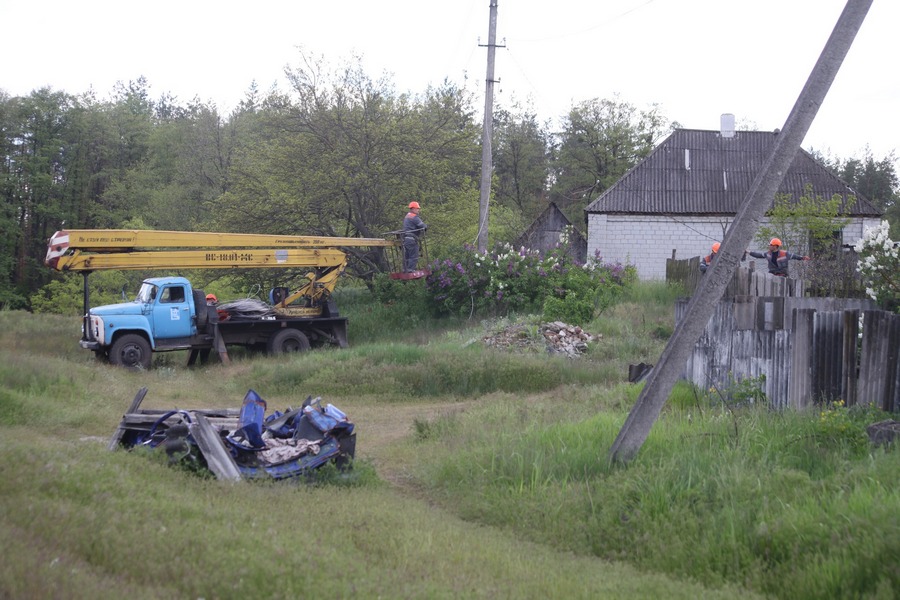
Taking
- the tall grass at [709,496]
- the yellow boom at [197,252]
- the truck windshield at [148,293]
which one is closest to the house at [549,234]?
the yellow boom at [197,252]

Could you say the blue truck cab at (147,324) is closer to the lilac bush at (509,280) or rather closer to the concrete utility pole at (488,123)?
the lilac bush at (509,280)

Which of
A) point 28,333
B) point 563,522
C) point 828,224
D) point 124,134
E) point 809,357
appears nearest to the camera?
point 563,522

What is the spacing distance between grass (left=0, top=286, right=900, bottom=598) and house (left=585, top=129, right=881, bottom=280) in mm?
21791

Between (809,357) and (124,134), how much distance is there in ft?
193

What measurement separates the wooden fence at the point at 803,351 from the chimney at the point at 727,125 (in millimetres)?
24701

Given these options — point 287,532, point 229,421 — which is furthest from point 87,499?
point 229,421

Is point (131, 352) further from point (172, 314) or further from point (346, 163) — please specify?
point (346, 163)

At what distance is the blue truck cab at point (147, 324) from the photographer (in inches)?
783

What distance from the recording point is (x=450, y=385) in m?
17.0

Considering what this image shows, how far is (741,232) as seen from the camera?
8156 millimetres

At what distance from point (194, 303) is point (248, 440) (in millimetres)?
13359

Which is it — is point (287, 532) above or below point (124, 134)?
below

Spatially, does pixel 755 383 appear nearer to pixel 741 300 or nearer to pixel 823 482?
pixel 741 300

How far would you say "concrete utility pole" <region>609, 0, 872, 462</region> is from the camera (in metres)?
7.90
